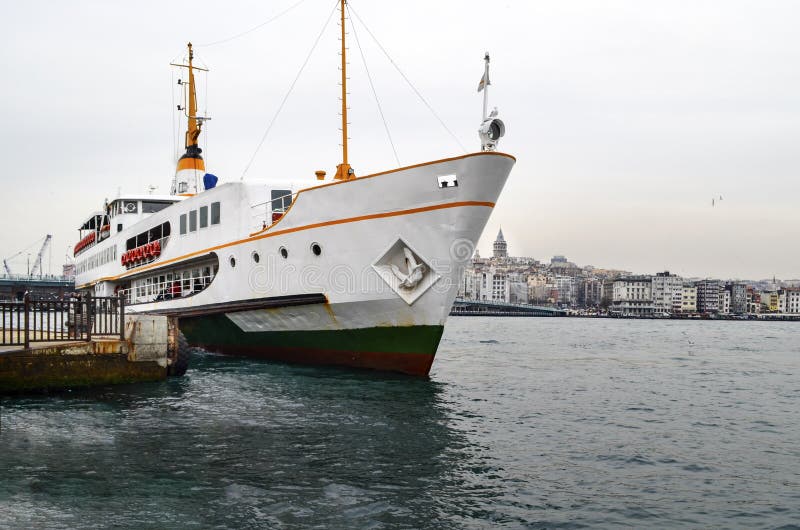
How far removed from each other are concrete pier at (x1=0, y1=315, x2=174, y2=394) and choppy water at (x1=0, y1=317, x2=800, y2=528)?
1.66 feet

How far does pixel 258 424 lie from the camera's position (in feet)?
37.9

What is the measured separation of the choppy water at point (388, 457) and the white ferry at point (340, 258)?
1.64 m

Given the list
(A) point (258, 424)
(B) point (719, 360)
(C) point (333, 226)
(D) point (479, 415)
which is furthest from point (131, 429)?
(B) point (719, 360)

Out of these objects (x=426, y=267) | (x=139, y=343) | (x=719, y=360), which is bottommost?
(x=719, y=360)

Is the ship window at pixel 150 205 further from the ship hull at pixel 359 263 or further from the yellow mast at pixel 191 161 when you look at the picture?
the ship hull at pixel 359 263

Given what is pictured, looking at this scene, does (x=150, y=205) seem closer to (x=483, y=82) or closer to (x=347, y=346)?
(x=347, y=346)

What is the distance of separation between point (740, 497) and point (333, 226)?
38.5ft

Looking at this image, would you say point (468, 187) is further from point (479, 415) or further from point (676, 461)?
point (676, 461)

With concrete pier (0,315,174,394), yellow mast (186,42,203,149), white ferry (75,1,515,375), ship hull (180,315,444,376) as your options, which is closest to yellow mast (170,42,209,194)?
yellow mast (186,42,203,149)

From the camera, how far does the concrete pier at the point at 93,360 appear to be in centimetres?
1387

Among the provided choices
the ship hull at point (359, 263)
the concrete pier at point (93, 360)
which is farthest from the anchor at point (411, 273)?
the concrete pier at point (93, 360)

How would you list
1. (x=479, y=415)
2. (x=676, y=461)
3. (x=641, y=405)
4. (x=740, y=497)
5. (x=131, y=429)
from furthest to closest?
(x=641, y=405), (x=479, y=415), (x=131, y=429), (x=676, y=461), (x=740, y=497)

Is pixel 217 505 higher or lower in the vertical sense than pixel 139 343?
lower

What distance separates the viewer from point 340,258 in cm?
1725
